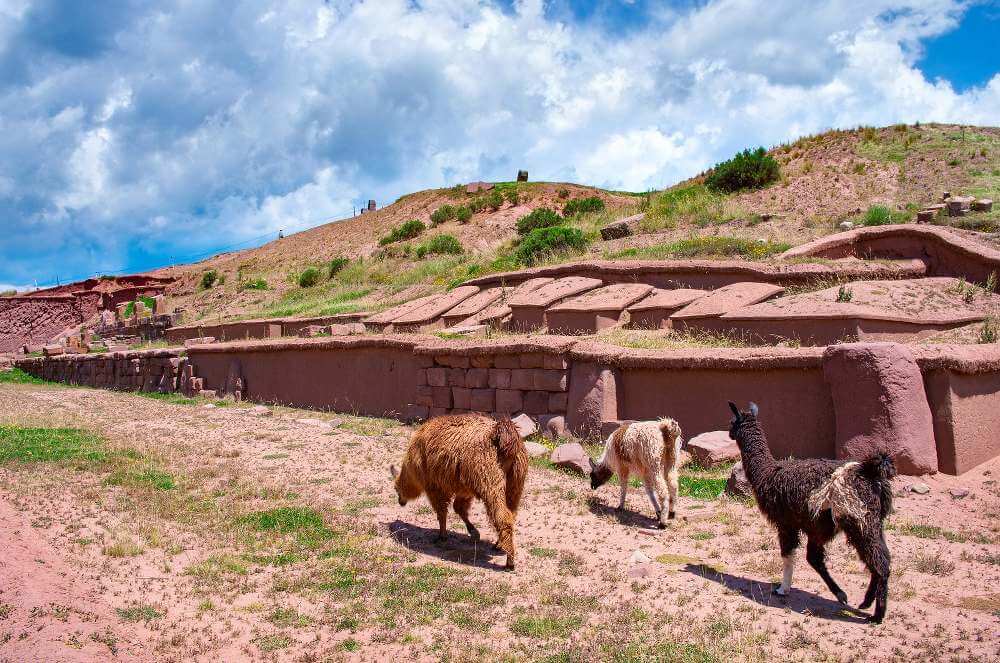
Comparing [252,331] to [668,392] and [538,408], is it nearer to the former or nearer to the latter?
[538,408]

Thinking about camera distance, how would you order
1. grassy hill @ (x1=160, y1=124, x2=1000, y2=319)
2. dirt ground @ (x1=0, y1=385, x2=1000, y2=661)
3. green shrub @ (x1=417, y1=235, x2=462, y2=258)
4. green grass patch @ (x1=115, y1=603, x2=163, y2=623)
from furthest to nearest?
1. green shrub @ (x1=417, y1=235, x2=462, y2=258)
2. grassy hill @ (x1=160, y1=124, x2=1000, y2=319)
3. green grass patch @ (x1=115, y1=603, x2=163, y2=623)
4. dirt ground @ (x1=0, y1=385, x2=1000, y2=661)

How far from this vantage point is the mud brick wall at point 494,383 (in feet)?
37.0

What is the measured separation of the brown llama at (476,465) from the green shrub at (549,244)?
13.7m

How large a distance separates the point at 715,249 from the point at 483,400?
695cm

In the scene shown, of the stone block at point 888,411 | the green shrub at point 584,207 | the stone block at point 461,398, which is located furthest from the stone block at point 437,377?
the green shrub at point 584,207

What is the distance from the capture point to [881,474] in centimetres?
504

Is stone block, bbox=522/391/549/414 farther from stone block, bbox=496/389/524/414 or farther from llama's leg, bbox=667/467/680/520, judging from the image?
llama's leg, bbox=667/467/680/520

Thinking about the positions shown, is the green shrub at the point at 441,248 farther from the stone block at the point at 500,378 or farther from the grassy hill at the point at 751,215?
the stone block at the point at 500,378

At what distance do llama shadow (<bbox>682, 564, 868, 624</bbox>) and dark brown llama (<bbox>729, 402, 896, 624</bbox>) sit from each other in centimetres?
7

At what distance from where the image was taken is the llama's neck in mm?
5762

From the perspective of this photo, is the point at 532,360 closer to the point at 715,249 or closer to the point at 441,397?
the point at 441,397

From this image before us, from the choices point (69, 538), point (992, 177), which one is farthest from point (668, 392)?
point (992, 177)

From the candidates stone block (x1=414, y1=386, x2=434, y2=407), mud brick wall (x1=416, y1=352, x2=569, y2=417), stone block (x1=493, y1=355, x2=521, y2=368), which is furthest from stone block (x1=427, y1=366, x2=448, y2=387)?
stone block (x1=493, y1=355, x2=521, y2=368)

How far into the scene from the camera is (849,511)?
504 centimetres
